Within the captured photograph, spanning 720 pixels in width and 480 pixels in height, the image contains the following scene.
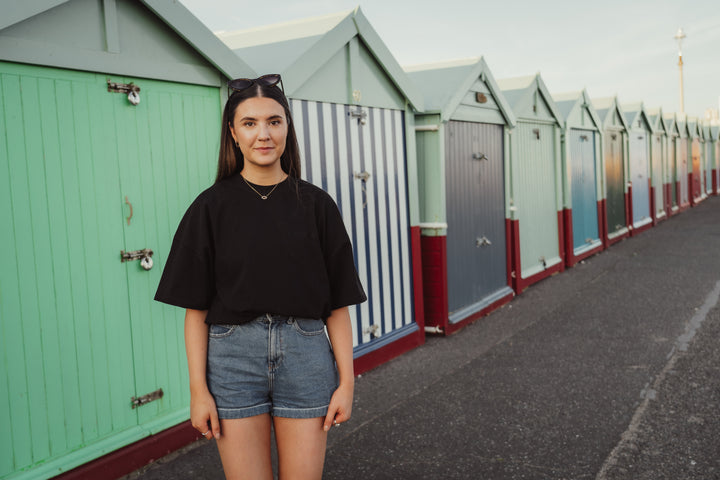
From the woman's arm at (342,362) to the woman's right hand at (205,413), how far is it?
1.21 feet

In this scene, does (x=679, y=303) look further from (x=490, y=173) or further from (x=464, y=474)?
(x=464, y=474)

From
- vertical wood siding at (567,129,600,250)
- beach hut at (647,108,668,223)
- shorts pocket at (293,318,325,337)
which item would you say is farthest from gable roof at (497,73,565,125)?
beach hut at (647,108,668,223)

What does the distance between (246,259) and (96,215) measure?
2.01 meters

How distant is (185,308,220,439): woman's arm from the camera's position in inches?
84.3

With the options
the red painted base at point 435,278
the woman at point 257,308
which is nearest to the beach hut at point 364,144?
the red painted base at point 435,278

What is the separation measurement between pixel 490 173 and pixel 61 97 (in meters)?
5.99

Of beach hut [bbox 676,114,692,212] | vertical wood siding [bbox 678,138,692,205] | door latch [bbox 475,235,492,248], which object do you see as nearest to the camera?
door latch [bbox 475,235,492,248]

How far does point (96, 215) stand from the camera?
3.79m

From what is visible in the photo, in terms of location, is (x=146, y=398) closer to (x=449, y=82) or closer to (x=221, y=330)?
(x=221, y=330)

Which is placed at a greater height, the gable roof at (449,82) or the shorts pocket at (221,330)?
the gable roof at (449,82)

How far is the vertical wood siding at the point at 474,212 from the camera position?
7602 millimetres

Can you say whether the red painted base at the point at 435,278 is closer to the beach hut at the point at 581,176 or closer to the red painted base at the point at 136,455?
the red painted base at the point at 136,455

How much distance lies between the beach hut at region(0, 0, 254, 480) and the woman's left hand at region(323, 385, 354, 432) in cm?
203

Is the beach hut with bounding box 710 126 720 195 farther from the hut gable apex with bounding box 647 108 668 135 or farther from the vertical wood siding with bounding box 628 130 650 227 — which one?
the vertical wood siding with bounding box 628 130 650 227
